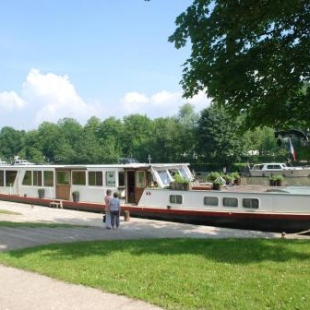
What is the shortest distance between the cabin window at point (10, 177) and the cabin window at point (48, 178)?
3481 millimetres

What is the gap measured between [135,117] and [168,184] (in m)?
86.0

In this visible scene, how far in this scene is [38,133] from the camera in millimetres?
131750

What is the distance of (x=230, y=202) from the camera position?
66.7 feet

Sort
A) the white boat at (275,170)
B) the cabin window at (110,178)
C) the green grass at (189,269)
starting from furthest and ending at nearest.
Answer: the white boat at (275,170) → the cabin window at (110,178) → the green grass at (189,269)

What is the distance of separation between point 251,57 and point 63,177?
58.8 feet

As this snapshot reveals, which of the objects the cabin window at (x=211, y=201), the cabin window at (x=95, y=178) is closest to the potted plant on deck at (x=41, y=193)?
the cabin window at (x=95, y=178)

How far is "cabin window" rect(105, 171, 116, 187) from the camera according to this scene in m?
24.4

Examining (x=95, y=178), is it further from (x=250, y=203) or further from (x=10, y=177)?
(x=10, y=177)

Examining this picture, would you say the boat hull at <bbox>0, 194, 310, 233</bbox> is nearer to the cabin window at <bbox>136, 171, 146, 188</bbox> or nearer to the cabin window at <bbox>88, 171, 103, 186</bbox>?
the cabin window at <bbox>136, 171, 146, 188</bbox>

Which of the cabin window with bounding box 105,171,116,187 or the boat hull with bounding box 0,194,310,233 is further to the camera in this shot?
the cabin window with bounding box 105,171,116,187

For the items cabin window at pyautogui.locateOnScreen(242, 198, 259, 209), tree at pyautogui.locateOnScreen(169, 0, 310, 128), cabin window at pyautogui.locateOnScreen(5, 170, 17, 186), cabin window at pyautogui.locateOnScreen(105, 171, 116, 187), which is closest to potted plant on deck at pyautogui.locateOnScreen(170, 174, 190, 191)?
cabin window at pyautogui.locateOnScreen(242, 198, 259, 209)

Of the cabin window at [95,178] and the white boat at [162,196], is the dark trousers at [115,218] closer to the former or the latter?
the white boat at [162,196]

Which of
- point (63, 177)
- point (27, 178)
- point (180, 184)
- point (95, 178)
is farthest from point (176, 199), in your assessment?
point (27, 178)

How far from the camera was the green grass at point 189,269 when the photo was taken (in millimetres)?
6967
